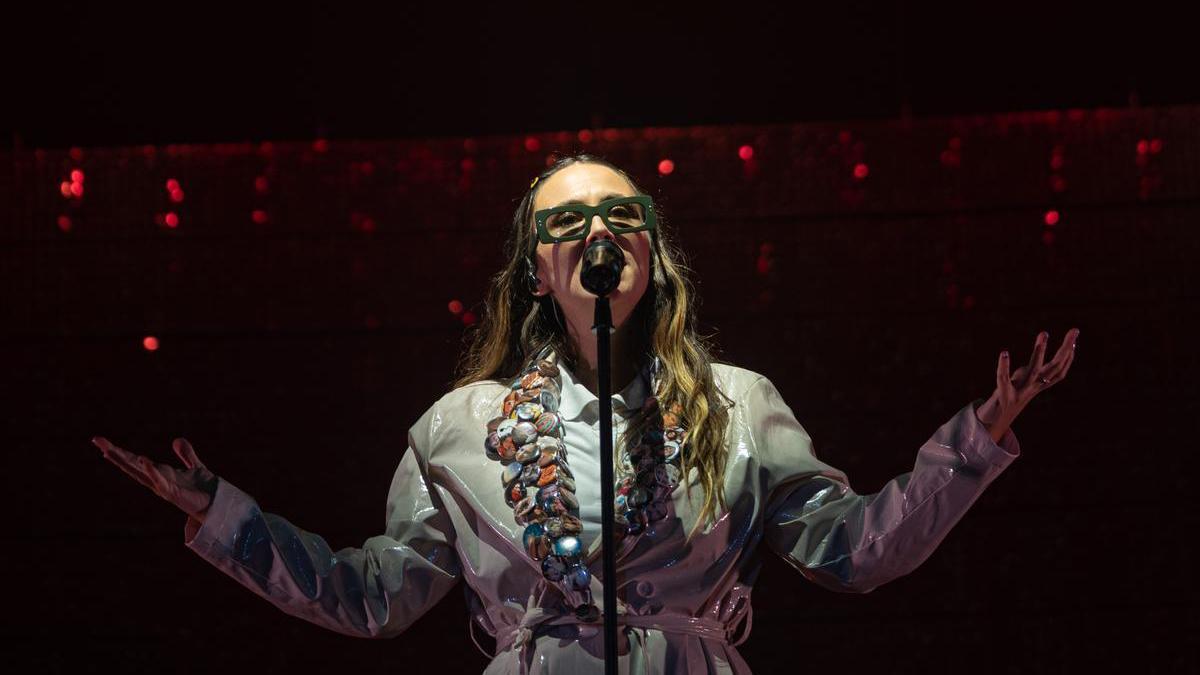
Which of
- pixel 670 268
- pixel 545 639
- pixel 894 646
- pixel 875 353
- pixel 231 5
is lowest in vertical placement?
pixel 894 646

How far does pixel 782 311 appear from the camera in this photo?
307cm

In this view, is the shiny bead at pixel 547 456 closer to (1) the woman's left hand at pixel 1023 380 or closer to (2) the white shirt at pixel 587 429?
(2) the white shirt at pixel 587 429

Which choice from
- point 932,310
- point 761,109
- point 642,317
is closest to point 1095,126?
point 932,310

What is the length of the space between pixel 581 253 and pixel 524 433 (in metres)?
0.28

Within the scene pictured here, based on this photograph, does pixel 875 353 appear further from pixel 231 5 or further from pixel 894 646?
pixel 231 5

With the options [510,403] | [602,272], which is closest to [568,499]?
[510,403]

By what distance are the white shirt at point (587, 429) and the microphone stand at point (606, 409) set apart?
1.15ft

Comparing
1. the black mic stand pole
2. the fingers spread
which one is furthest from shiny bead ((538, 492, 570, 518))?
the fingers spread

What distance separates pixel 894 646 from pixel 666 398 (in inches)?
53.6

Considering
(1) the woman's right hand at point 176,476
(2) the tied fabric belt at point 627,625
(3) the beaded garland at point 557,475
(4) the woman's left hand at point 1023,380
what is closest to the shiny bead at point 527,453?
(3) the beaded garland at point 557,475

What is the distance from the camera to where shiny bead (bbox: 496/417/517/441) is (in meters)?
1.96

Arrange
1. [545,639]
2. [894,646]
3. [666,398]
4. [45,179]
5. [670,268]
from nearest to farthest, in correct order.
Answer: [545,639]
[666,398]
[670,268]
[894,646]
[45,179]

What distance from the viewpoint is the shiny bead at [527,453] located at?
1905 mm

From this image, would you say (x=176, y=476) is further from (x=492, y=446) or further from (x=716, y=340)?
(x=716, y=340)
